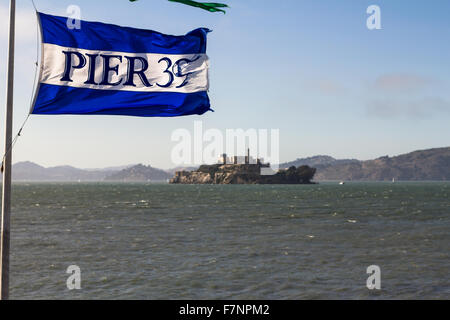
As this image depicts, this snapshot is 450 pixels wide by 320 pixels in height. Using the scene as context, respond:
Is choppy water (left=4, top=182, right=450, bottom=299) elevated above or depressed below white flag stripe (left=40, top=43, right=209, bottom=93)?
below

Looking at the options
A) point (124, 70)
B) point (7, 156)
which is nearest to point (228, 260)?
point (124, 70)

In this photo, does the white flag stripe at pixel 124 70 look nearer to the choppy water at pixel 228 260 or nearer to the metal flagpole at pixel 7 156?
the metal flagpole at pixel 7 156

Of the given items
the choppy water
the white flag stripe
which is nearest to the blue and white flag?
the white flag stripe

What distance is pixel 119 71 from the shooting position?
35.1ft

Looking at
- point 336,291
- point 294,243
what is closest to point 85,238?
point 294,243

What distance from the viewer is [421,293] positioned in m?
25.7

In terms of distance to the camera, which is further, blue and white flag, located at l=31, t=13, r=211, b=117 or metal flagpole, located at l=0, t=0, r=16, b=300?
blue and white flag, located at l=31, t=13, r=211, b=117

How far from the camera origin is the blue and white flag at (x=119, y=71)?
10.0 m

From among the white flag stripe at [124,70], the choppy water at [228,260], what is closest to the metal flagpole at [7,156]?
the white flag stripe at [124,70]

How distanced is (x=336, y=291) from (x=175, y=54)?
62.5 feet

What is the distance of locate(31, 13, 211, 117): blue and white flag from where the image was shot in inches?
395

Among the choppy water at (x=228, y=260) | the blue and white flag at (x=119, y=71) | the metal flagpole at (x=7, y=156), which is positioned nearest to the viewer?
the metal flagpole at (x=7, y=156)

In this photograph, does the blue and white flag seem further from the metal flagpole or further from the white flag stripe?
the metal flagpole
